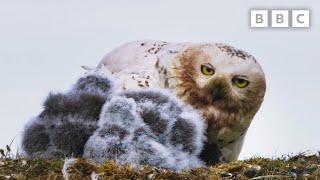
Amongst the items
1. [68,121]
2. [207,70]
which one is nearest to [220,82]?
[207,70]

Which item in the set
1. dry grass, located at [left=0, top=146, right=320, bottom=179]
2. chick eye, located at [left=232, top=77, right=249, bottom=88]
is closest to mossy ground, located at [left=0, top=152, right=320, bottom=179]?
dry grass, located at [left=0, top=146, right=320, bottom=179]

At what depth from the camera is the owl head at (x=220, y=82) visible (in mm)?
9844

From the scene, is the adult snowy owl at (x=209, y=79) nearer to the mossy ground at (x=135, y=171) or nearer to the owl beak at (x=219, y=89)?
the owl beak at (x=219, y=89)

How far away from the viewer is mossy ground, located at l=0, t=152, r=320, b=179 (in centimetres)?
Result: 770

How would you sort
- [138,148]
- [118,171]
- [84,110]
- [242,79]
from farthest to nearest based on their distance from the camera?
[242,79] → [84,110] → [138,148] → [118,171]

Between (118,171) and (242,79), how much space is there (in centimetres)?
279

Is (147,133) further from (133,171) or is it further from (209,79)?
(209,79)

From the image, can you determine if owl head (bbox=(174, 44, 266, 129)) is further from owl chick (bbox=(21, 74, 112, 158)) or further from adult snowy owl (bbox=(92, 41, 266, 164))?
owl chick (bbox=(21, 74, 112, 158))

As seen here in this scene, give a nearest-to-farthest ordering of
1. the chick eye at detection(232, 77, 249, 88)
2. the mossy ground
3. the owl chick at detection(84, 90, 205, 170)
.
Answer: the mossy ground → the owl chick at detection(84, 90, 205, 170) → the chick eye at detection(232, 77, 249, 88)

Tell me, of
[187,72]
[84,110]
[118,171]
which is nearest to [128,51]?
[187,72]

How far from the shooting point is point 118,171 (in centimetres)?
769

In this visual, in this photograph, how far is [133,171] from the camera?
25.4ft

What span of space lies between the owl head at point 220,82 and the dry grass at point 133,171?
1269mm

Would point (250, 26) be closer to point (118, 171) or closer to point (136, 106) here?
point (136, 106)
